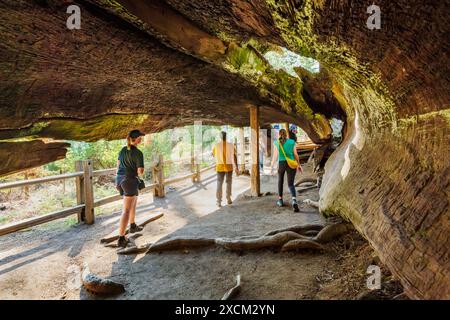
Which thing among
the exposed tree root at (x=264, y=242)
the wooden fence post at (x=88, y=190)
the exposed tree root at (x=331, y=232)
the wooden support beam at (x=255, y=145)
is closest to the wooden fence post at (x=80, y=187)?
the wooden fence post at (x=88, y=190)

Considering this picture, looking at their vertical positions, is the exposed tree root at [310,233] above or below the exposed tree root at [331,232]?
below

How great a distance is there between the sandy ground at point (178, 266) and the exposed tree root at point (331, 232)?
249 mm

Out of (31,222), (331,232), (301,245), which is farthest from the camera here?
(31,222)

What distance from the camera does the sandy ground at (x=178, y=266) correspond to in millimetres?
3484

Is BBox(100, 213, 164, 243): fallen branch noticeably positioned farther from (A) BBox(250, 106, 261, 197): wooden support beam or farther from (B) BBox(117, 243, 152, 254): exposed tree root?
(A) BBox(250, 106, 261, 197): wooden support beam

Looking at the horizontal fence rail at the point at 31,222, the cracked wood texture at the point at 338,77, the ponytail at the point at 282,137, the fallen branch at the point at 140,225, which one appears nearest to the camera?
the cracked wood texture at the point at 338,77

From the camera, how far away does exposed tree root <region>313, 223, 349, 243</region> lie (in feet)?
14.5

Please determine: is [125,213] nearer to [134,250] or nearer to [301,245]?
[134,250]

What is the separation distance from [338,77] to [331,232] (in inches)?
98.7

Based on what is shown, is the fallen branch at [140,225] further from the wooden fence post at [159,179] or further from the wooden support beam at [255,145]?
the wooden support beam at [255,145]

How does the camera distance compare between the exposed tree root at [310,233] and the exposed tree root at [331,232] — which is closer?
the exposed tree root at [331,232]

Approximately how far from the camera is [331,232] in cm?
448

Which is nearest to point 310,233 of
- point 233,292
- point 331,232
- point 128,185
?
point 331,232
